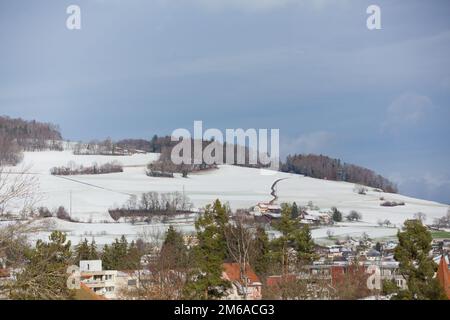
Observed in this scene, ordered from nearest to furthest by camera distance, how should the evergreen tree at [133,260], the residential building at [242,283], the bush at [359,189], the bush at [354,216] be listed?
the residential building at [242,283]
the evergreen tree at [133,260]
the bush at [359,189]
the bush at [354,216]

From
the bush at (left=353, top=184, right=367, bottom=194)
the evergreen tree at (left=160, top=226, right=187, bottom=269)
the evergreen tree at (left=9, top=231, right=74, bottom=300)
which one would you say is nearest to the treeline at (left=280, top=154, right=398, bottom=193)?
the bush at (left=353, top=184, right=367, bottom=194)

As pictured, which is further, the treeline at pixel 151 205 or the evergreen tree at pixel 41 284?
the treeline at pixel 151 205

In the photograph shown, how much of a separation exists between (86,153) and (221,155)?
6.24 m

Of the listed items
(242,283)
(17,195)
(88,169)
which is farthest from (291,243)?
(88,169)

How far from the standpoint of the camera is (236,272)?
1686 cm

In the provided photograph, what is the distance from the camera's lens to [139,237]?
23.4 metres

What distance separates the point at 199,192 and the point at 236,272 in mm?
9636

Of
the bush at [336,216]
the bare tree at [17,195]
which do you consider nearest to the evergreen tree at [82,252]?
the bare tree at [17,195]

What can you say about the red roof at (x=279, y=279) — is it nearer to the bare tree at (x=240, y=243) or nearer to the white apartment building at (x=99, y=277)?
the bare tree at (x=240, y=243)

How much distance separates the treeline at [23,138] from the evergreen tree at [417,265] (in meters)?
13.3

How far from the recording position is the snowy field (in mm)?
25188

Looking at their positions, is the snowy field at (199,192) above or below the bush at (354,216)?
above

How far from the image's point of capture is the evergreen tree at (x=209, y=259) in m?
15.3
